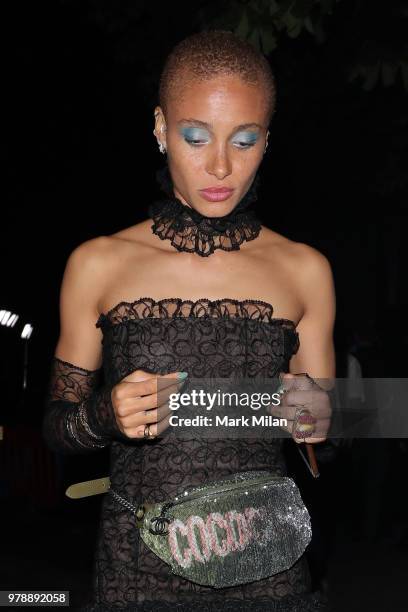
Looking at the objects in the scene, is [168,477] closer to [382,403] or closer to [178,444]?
[178,444]

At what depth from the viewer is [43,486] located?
439 inches

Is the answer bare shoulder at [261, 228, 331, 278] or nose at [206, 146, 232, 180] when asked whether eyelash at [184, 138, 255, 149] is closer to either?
nose at [206, 146, 232, 180]

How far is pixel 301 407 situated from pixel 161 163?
37.4 ft

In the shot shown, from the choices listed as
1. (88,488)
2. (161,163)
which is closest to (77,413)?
(88,488)

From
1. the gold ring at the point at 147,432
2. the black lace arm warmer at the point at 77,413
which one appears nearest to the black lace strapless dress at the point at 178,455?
the black lace arm warmer at the point at 77,413

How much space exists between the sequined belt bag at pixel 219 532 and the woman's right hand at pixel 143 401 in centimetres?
28

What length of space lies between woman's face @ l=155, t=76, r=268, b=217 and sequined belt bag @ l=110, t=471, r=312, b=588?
2.58 ft

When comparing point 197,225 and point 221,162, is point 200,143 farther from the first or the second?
point 197,225

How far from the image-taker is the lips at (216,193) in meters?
3.36

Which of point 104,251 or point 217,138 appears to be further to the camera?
point 104,251

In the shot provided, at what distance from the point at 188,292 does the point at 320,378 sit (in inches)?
21.8

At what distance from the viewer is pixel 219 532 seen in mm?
3260

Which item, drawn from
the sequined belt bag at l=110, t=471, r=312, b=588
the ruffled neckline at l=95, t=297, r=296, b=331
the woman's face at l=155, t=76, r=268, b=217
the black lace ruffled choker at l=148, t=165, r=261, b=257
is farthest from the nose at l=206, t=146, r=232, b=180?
the sequined belt bag at l=110, t=471, r=312, b=588

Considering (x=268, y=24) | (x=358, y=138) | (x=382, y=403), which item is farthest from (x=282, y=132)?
(x=268, y=24)
